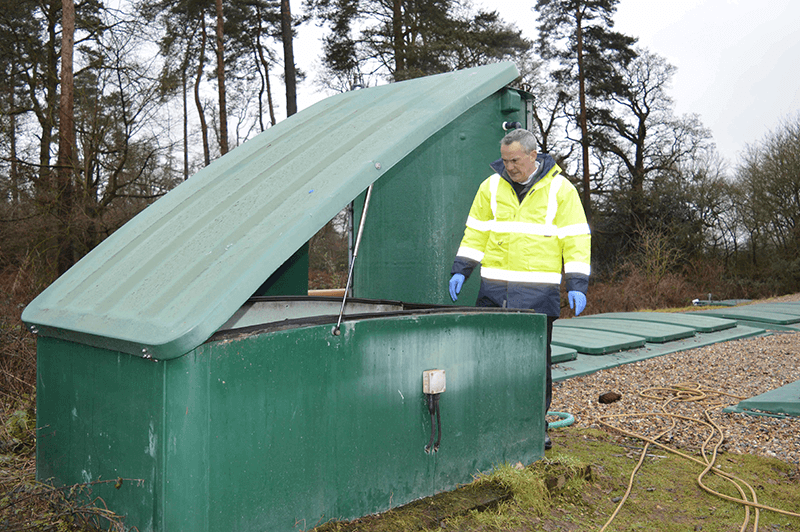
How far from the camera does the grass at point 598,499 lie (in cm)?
278

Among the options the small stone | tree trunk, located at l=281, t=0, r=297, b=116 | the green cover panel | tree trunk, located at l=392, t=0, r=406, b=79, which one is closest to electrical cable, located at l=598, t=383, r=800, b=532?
the small stone

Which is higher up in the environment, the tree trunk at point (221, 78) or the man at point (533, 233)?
the tree trunk at point (221, 78)

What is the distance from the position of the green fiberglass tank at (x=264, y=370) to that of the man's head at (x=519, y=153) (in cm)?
32

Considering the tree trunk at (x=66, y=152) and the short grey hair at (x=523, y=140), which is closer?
the short grey hair at (x=523, y=140)

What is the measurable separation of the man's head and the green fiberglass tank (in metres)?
0.32

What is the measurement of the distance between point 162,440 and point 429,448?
3.90 feet

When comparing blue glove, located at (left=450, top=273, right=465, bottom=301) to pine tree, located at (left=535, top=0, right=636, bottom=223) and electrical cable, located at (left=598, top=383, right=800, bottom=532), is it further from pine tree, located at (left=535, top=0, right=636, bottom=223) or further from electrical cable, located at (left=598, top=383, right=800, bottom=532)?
pine tree, located at (left=535, top=0, right=636, bottom=223)

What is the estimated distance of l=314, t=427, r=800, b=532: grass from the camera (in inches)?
109

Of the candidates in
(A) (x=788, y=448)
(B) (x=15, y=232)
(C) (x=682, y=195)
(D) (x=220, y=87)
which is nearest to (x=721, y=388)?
(A) (x=788, y=448)

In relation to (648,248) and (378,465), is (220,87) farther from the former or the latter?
(378,465)

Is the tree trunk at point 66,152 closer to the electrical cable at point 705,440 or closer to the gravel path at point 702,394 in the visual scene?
the gravel path at point 702,394

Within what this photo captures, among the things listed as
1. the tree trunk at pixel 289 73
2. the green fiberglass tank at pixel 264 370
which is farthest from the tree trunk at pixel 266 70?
the green fiberglass tank at pixel 264 370

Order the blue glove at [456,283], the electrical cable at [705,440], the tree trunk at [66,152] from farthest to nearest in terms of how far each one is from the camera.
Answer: the tree trunk at [66,152] → the blue glove at [456,283] → the electrical cable at [705,440]

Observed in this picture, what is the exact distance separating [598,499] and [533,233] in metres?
1.46
